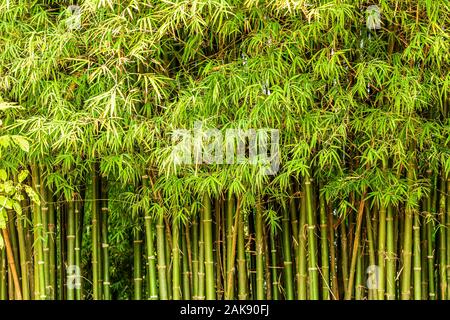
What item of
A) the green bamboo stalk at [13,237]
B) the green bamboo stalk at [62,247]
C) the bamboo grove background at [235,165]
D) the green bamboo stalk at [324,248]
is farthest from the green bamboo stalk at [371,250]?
the green bamboo stalk at [13,237]

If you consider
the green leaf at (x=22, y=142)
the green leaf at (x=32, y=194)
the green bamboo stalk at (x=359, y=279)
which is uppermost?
the green leaf at (x=22, y=142)

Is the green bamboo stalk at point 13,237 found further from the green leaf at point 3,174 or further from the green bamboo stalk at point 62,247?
the green leaf at point 3,174

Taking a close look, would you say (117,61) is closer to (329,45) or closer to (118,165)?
(118,165)

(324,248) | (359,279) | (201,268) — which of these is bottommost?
(359,279)

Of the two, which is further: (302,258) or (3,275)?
(3,275)

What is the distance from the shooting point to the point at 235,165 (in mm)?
3500

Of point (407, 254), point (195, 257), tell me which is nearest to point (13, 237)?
point (195, 257)

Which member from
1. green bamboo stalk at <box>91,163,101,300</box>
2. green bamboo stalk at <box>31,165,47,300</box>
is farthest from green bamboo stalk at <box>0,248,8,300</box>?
green bamboo stalk at <box>91,163,101,300</box>

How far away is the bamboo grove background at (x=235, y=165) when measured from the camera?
137 inches

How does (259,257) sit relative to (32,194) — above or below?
below

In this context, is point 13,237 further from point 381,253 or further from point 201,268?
point 381,253

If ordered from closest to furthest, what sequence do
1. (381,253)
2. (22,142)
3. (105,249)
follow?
1. (22,142)
2. (381,253)
3. (105,249)

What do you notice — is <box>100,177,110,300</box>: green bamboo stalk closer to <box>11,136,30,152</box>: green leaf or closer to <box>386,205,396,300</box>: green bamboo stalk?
<box>11,136,30,152</box>: green leaf
